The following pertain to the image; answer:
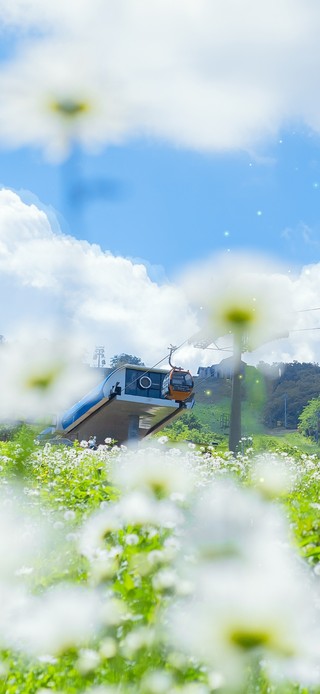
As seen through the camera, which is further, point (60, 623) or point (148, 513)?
point (148, 513)

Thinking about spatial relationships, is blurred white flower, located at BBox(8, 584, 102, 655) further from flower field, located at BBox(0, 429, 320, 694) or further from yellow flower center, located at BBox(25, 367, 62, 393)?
yellow flower center, located at BBox(25, 367, 62, 393)

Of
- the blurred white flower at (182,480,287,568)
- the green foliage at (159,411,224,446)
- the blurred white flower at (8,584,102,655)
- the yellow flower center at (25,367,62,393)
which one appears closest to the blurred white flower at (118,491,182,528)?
the blurred white flower at (182,480,287,568)

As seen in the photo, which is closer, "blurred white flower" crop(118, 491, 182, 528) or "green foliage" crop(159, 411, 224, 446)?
"blurred white flower" crop(118, 491, 182, 528)

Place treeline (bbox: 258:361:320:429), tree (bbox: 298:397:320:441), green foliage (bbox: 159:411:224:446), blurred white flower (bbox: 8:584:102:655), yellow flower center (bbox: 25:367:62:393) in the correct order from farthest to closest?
treeline (bbox: 258:361:320:429), tree (bbox: 298:397:320:441), green foliage (bbox: 159:411:224:446), blurred white flower (bbox: 8:584:102:655), yellow flower center (bbox: 25:367:62:393)

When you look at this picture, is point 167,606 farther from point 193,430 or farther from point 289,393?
point 289,393

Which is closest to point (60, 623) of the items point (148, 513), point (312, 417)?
point (148, 513)

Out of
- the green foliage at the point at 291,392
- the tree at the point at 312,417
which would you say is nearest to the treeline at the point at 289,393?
the green foliage at the point at 291,392

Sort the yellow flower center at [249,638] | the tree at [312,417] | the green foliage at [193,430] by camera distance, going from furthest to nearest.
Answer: the tree at [312,417]
the green foliage at [193,430]
the yellow flower center at [249,638]

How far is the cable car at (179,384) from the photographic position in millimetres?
28391

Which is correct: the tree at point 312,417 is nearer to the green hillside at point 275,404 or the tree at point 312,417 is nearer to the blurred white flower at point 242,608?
the green hillside at point 275,404

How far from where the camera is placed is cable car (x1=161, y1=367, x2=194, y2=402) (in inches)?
1118

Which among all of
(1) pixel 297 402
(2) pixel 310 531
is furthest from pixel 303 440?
(2) pixel 310 531

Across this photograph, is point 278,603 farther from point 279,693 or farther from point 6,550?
point 6,550

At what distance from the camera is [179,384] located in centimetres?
2841
